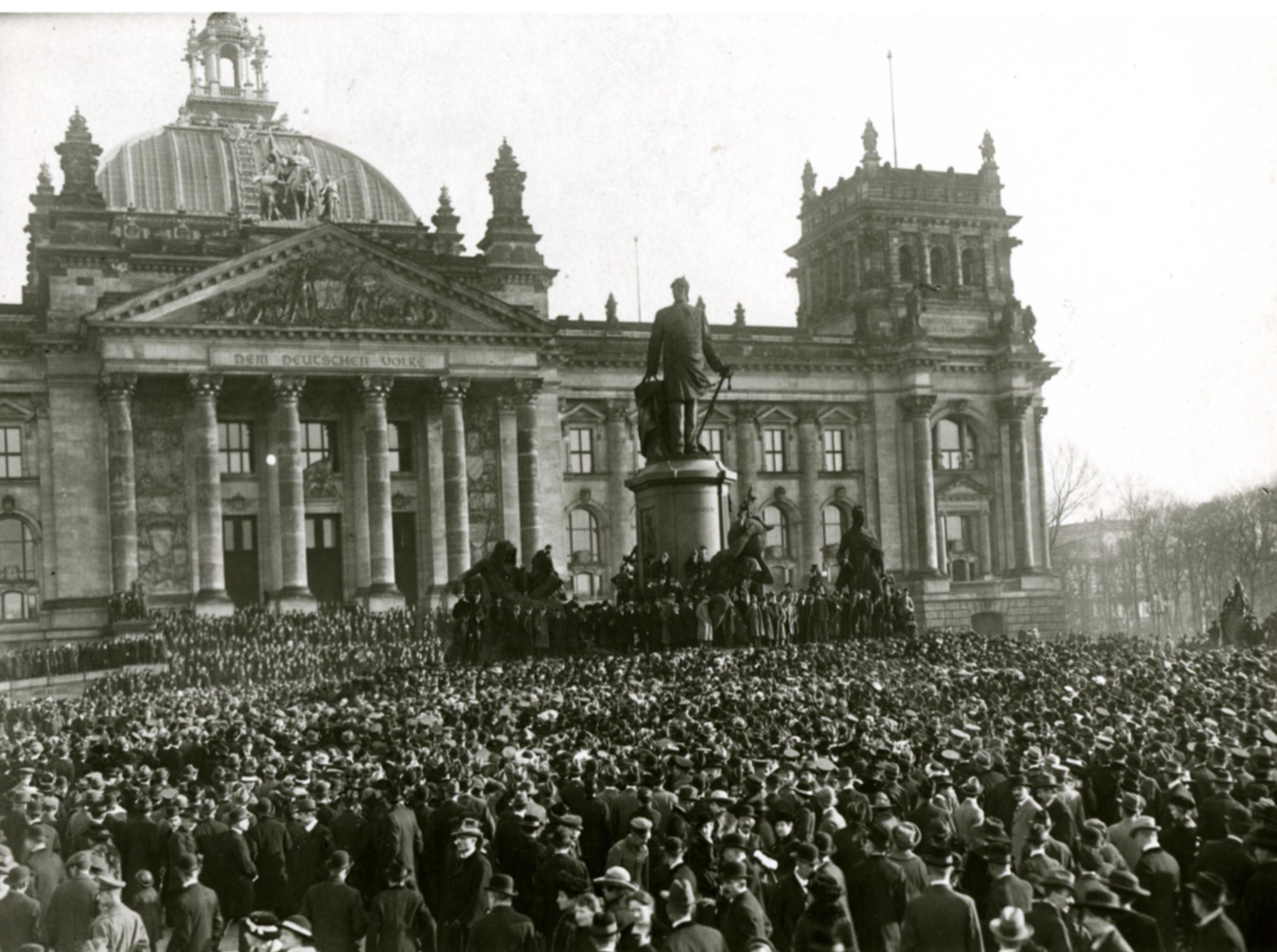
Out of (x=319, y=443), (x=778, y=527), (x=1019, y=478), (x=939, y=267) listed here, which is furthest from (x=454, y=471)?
(x=1019, y=478)

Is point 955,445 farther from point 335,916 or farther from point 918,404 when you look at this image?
point 335,916

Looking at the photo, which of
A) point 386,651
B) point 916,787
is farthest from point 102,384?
point 916,787

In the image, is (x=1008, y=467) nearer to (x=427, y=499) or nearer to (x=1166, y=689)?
(x=427, y=499)

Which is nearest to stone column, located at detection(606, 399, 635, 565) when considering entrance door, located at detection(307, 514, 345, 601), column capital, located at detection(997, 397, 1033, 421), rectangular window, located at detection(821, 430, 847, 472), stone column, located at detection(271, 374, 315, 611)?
rectangular window, located at detection(821, 430, 847, 472)

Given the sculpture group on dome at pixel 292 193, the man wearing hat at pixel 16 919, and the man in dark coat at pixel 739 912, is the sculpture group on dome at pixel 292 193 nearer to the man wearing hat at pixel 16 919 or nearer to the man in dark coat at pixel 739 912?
the man wearing hat at pixel 16 919

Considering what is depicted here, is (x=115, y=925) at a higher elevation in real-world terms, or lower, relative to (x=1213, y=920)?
lower

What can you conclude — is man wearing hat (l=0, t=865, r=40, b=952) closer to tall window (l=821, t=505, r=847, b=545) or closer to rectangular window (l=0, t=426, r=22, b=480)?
rectangular window (l=0, t=426, r=22, b=480)

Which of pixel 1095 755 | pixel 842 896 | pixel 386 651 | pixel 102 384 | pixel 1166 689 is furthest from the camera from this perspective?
pixel 102 384
